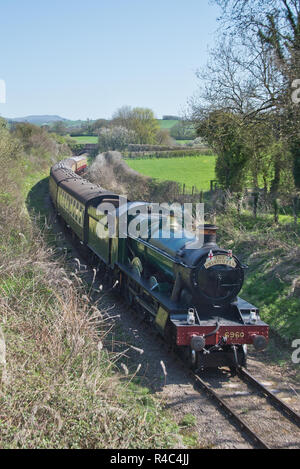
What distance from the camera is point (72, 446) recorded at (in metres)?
5.37

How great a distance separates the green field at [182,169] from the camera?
30.7m

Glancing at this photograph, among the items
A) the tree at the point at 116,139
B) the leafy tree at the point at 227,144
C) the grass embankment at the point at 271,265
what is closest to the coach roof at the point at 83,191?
the grass embankment at the point at 271,265

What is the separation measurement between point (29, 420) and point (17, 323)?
6.15 ft

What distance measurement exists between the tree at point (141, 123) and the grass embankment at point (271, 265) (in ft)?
116

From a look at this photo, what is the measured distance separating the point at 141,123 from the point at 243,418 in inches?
1914

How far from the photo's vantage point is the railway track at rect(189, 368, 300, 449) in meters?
6.34

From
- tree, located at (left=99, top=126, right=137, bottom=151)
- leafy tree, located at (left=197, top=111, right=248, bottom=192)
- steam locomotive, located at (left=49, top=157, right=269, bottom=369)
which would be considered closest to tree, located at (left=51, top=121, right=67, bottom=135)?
tree, located at (left=99, top=126, right=137, bottom=151)

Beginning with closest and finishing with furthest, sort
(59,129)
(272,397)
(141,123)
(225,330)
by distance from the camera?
(272,397), (225,330), (141,123), (59,129)

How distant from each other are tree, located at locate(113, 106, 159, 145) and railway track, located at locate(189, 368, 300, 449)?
4366 centimetres

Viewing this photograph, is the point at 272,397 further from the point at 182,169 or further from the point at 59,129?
the point at 59,129

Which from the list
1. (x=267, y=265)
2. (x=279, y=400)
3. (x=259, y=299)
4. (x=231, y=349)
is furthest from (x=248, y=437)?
(x=267, y=265)

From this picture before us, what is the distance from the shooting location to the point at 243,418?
695 cm

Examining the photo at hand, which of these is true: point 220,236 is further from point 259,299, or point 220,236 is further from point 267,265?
point 259,299

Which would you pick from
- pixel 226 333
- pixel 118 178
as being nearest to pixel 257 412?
pixel 226 333
